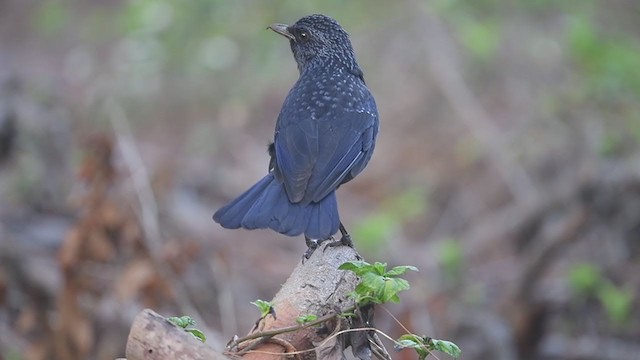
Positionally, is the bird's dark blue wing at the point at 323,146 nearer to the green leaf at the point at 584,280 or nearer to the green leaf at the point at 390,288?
the green leaf at the point at 390,288

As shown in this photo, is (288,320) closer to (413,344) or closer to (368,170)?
(413,344)

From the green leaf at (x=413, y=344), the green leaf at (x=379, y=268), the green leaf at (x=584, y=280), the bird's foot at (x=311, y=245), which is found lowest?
the green leaf at (x=413, y=344)

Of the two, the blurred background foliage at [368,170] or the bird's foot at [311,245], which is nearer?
the bird's foot at [311,245]

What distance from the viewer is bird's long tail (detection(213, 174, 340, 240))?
137 inches

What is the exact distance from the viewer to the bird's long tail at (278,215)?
3.48m

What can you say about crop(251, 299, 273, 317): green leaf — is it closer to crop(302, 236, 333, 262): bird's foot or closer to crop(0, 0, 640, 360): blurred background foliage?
crop(302, 236, 333, 262): bird's foot

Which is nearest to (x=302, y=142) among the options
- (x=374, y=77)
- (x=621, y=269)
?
(x=621, y=269)

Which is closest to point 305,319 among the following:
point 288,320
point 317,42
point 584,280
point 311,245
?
point 288,320

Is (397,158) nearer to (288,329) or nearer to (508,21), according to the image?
(508,21)

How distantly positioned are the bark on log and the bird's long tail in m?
0.20

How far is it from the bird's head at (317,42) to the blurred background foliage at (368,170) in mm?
1227

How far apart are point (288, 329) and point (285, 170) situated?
1.19m

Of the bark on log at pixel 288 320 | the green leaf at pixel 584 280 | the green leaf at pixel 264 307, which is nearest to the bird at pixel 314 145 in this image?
the bark on log at pixel 288 320

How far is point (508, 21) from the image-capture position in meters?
→ 10.3
